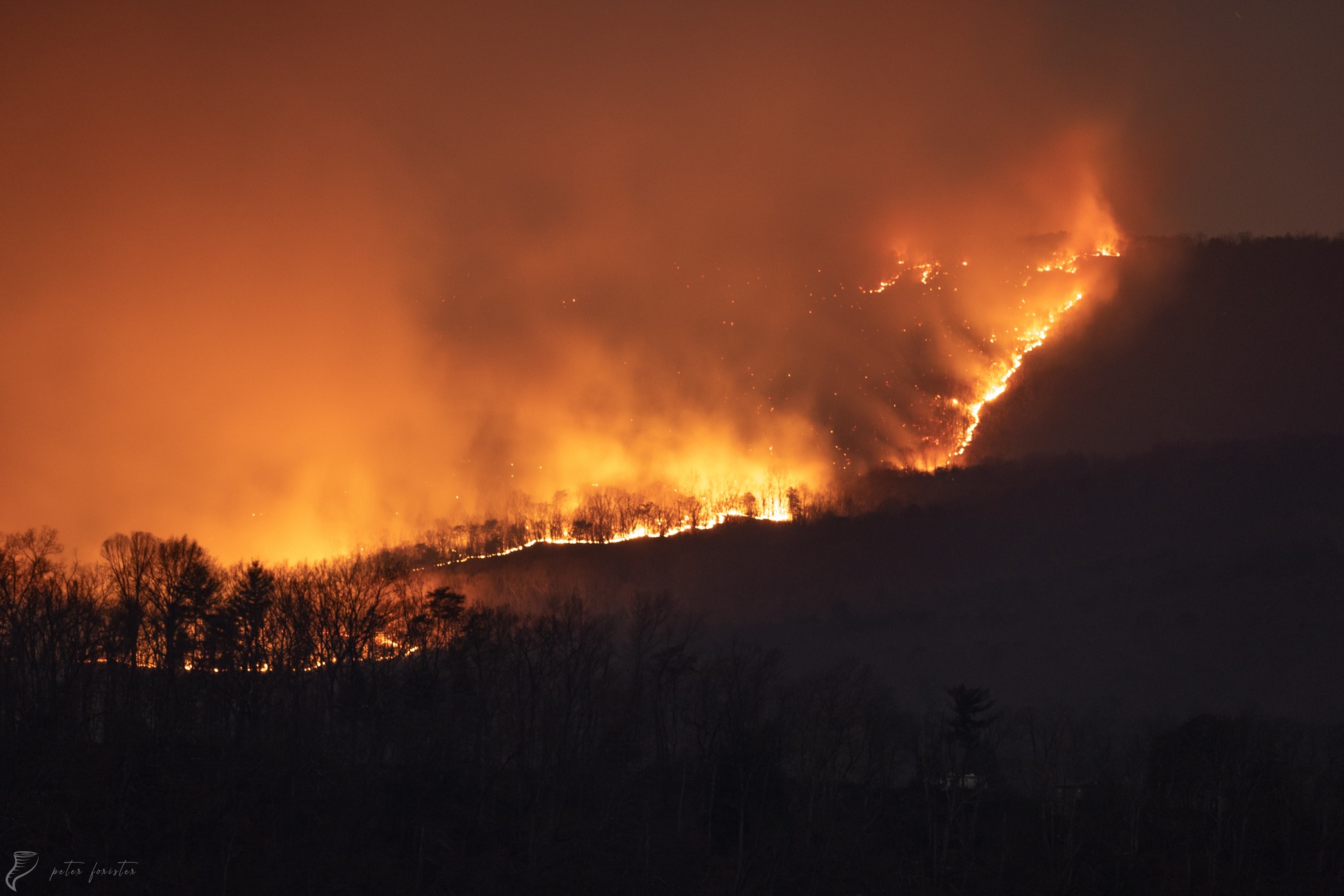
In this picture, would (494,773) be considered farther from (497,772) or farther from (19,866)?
(19,866)

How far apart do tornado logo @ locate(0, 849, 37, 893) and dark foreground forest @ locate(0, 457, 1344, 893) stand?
75 cm

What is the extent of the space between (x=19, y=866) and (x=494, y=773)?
2678cm

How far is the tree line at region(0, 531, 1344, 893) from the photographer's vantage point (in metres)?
61.2

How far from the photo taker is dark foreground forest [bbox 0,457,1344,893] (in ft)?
199

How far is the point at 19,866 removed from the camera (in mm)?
52375

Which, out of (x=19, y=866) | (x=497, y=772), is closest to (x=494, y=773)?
(x=497, y=772)

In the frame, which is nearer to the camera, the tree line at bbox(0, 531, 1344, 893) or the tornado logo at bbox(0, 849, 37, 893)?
the tornado logo at bbox(0, 849, 37, 893)

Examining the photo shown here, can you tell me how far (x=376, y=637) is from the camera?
83.9 m

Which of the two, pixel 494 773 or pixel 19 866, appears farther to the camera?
pixel 494 773

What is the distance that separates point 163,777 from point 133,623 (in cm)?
1264

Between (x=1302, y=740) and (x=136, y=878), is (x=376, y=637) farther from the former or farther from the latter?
(x=1302, y=740)

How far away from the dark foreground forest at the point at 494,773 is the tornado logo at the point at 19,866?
0.75 meters

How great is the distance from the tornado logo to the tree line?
51.5 inches

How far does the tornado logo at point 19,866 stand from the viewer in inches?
2018
